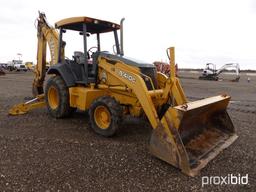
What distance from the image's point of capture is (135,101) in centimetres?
584

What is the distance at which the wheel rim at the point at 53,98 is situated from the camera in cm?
741

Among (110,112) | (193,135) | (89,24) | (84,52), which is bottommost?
(193,135)

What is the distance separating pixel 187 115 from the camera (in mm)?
4785

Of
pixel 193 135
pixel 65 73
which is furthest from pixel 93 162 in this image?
pixel 65 73

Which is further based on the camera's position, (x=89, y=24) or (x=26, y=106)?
(x=26, y=106)

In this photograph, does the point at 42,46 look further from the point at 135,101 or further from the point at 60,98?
the point at 135,101

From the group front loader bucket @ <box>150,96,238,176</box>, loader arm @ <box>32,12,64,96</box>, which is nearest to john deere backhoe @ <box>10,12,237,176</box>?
front loader bucket @ <box>150,96,238,176</box>

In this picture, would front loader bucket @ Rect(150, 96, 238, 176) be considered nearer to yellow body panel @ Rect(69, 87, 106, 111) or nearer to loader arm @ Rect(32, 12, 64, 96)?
yellow body panel @ Rect(69, 87, 106, 111)

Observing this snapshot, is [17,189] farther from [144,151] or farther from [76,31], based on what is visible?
[76,31]

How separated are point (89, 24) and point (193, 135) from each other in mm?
3583

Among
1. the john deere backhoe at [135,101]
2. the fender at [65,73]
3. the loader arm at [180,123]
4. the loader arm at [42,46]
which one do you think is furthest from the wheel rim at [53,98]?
the loader arm at [180,123]
